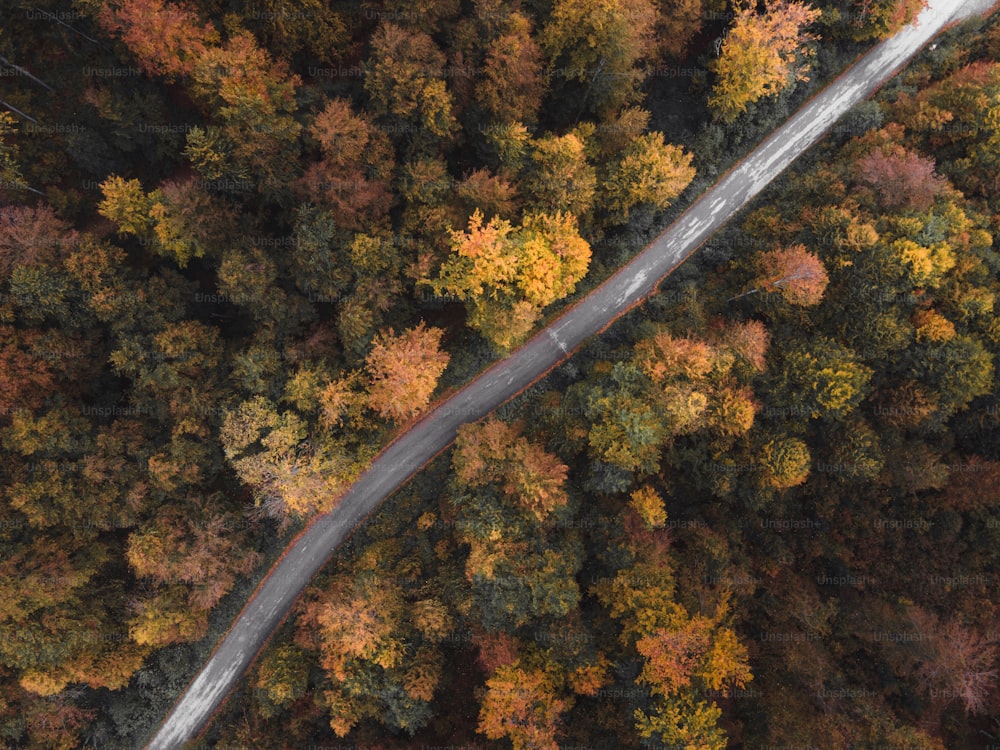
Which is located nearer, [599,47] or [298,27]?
[298,27]

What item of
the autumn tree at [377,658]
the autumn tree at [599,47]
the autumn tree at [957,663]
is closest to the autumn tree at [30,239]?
the autumn tree at [377,658]

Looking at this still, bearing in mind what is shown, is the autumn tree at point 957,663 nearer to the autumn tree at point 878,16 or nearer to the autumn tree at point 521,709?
the autumn tree at point 521,709

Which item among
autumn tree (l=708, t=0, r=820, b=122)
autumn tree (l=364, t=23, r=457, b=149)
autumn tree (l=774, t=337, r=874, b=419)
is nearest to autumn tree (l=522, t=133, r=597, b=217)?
autumn tree (l=364, t=23, r=457, b=149)

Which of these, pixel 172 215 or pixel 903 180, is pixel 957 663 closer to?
pixel 903 180

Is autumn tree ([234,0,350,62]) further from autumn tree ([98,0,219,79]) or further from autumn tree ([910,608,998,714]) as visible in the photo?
autumn tree ([910,608,998,714])

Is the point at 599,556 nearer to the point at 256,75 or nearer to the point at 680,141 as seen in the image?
the point at 680,141

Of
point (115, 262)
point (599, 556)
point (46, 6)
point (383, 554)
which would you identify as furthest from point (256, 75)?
point (599, 556)

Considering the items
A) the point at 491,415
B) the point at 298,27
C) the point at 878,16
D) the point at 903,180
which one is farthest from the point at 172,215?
the point at 878,16
